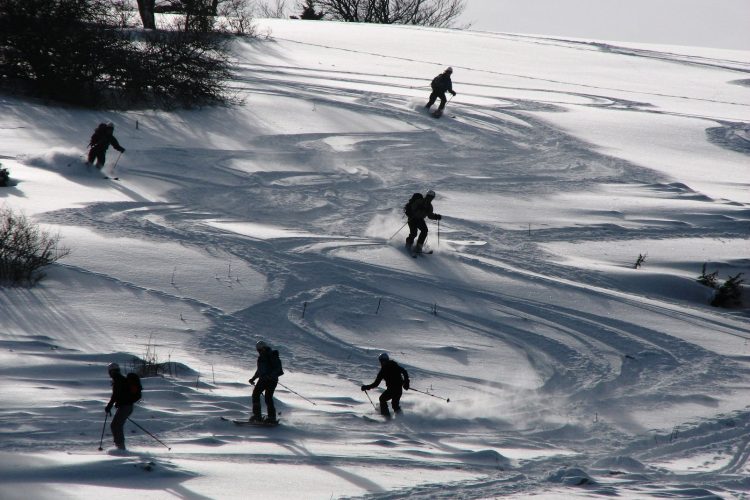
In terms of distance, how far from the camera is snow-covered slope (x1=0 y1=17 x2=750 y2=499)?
9586 millimetres

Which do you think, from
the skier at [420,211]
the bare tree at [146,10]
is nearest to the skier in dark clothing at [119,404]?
the skier at [420,211]

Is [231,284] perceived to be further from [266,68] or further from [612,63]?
[612,63]

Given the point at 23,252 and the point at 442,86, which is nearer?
the point at 23,252

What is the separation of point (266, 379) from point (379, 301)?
4725 mm

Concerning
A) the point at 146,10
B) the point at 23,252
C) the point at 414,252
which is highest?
the point at 146,10

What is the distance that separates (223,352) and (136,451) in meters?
3.37

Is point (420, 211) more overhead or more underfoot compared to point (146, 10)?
more underfoot

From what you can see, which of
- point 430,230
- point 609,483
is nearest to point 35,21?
point 430,230

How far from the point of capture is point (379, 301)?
1477 centimetres

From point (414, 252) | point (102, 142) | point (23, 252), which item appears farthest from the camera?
point (102, 142)

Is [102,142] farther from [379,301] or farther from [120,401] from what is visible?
[120,401]

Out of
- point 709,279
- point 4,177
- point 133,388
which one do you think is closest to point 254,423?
point 133,388

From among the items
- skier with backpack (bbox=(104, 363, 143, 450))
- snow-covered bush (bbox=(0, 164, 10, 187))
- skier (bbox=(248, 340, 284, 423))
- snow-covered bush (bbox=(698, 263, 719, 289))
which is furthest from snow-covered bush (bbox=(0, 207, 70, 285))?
snow-covered bush (bbox=(698, 263, 719, 289))

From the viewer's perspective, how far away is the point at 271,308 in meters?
14.1
